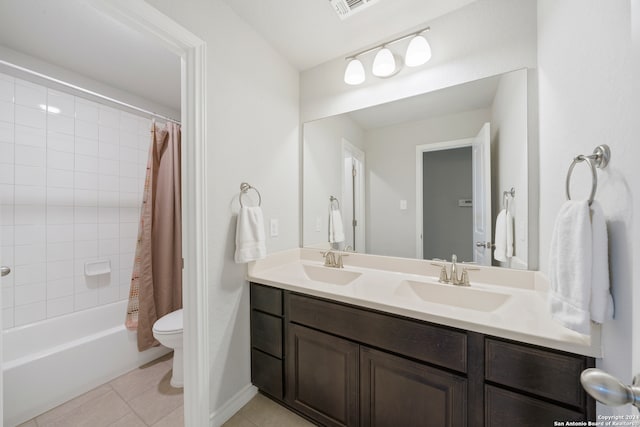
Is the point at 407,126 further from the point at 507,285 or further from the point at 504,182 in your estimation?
the point at 507,285

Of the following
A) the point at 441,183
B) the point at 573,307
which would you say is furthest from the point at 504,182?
the point at 573,307

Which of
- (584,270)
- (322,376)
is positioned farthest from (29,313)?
(584,270)

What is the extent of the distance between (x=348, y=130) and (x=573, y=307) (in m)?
1.52

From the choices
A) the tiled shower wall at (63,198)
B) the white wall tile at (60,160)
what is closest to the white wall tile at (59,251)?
the tiled shower wall at (63,198)

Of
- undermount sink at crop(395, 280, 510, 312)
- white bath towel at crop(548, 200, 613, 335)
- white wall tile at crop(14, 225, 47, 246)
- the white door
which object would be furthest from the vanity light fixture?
white wall tile at crop(14, 225, 47, 246)

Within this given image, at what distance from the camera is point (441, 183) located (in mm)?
1521

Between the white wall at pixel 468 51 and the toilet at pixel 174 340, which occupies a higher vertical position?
the white wall at pixel 468 51

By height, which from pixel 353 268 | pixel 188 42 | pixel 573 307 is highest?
pixel 188 42

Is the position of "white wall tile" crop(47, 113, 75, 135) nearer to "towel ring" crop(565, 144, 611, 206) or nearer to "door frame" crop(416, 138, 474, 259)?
"door frame" crop(416, 138, 474, 259)

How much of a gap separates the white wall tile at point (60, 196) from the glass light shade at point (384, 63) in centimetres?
262

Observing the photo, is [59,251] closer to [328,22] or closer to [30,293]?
[30,293]

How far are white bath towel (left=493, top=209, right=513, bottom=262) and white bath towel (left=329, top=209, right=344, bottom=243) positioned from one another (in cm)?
95

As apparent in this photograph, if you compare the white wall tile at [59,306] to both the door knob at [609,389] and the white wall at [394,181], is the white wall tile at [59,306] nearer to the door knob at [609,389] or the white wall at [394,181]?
the white wall at [394,181]

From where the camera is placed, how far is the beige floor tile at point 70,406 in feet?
4.74
